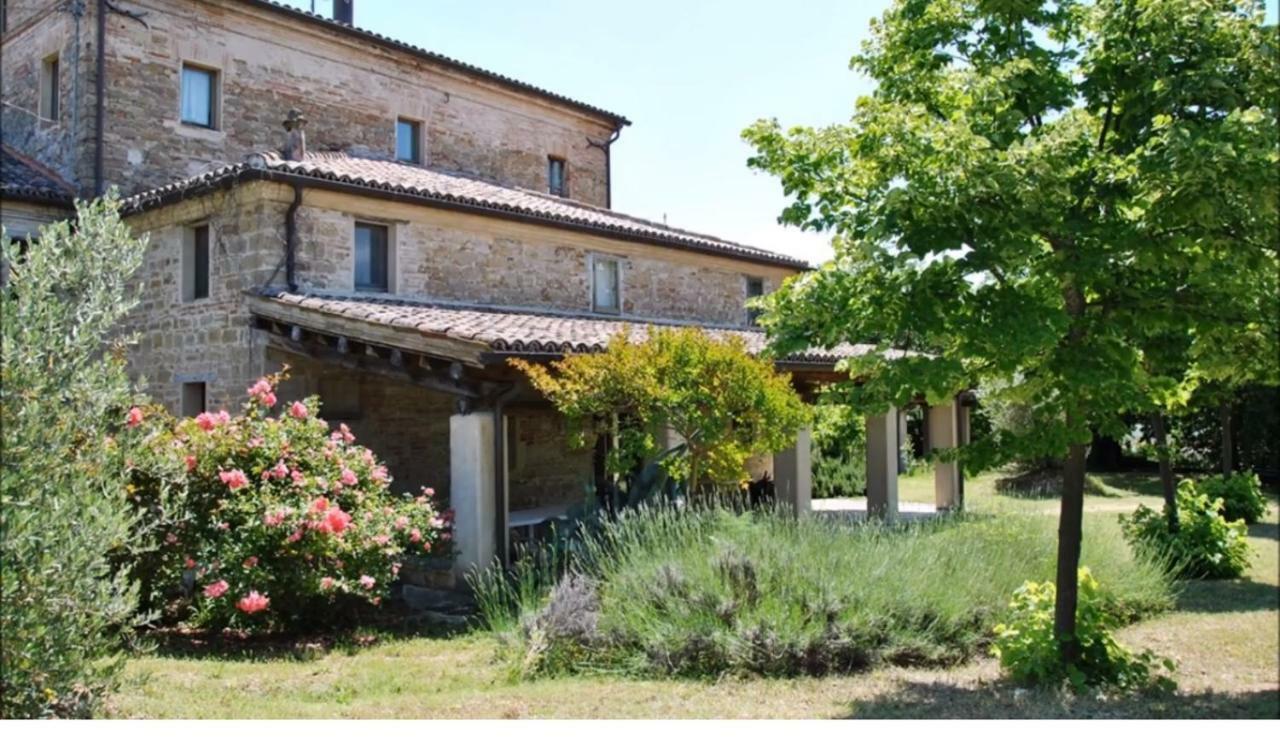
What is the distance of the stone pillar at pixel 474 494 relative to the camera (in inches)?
356

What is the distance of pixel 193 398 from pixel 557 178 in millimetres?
9009

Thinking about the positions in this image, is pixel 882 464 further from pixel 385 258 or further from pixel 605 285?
pixel 385 258

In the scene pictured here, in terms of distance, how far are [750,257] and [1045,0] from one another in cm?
1046

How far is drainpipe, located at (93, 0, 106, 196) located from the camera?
12633mm

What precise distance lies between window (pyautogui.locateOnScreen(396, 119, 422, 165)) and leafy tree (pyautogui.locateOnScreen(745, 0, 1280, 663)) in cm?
1196

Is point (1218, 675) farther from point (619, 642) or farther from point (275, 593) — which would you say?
point (275, 593)

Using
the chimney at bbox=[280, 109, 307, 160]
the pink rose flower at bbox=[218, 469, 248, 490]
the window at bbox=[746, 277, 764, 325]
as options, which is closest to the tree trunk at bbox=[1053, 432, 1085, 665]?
the pink rose flower at bbox=[218, 469, 248, 490]

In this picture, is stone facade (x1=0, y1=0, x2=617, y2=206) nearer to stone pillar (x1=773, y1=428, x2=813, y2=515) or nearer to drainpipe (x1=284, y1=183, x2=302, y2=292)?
drainpipe (x1=284, y1=183, x2=302, y2=292)

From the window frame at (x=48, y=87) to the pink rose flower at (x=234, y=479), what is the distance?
9.26 m

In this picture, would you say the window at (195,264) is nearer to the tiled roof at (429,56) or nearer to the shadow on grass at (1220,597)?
the tiled roof at (429,56)

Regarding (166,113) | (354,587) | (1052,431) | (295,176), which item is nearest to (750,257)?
(295,176)

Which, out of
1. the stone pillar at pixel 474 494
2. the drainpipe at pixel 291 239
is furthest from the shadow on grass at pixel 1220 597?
the drainpipe at pixel 291 239

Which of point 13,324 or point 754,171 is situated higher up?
point 754,171

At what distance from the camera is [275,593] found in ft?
23.9
